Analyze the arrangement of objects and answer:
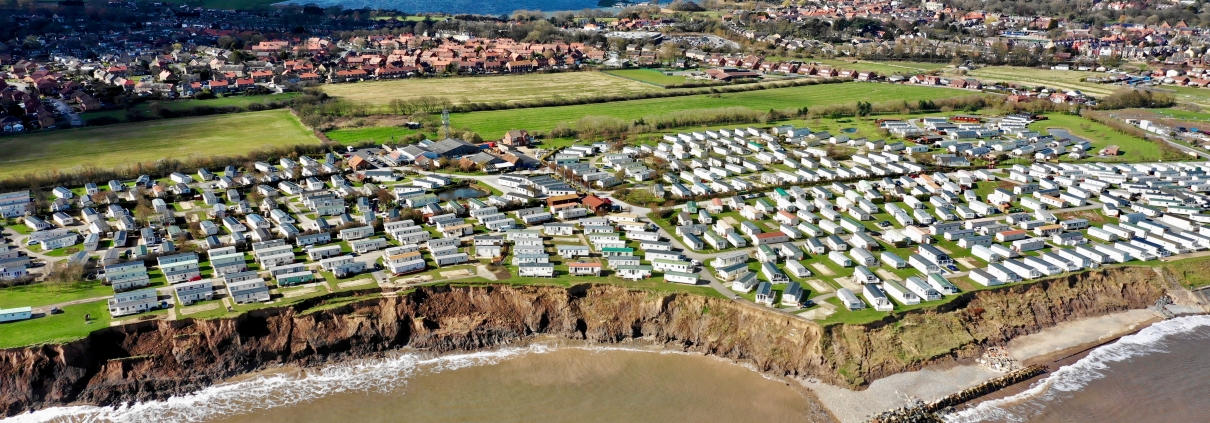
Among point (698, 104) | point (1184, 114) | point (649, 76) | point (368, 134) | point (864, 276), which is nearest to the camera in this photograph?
point (864, 276)

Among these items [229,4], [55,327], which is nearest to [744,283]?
[55,327]

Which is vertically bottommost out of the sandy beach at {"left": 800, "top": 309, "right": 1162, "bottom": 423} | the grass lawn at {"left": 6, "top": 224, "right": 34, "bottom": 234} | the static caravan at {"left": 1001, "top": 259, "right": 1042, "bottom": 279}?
the sandy beach at {"left": 800, "top": 309, "right": 1162, "bottom": 423}

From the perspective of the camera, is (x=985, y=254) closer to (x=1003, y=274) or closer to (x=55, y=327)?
(x=1003, y=274)

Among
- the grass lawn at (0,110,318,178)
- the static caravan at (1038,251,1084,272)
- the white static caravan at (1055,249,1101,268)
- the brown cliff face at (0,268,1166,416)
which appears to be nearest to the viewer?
the brown cliff face at (0,268,1166,416)

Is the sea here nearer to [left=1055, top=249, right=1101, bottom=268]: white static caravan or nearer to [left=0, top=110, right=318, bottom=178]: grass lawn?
[left=1055, top=249, right=1101, bottom=268]: white static caravan

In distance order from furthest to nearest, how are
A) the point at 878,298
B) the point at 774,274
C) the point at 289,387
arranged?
the point at 774,274 → the point at 878,298 → the point at 289,387

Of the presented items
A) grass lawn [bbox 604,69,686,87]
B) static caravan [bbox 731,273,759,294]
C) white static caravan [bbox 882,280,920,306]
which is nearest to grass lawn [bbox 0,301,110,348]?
static caravan [bbox 731,273,759,294]

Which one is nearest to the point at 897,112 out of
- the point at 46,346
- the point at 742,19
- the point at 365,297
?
the point at 365,297
